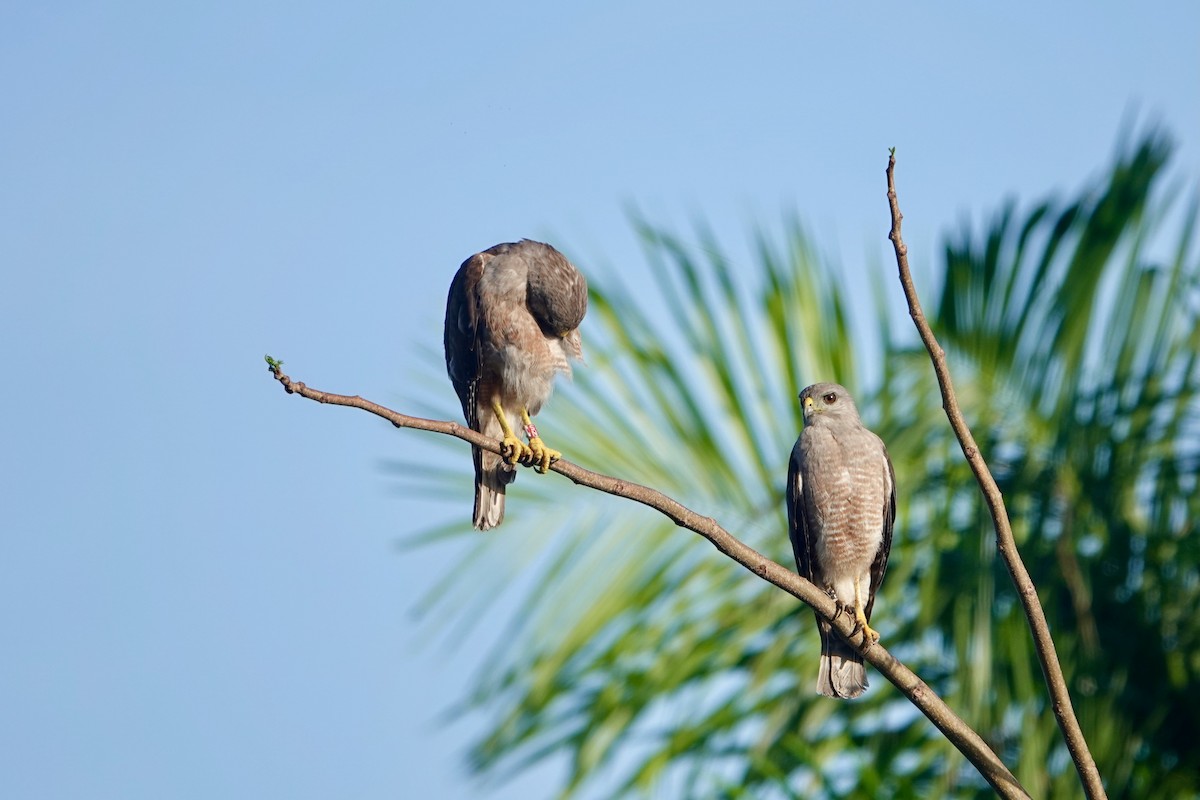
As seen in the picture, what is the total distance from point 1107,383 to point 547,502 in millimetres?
2321

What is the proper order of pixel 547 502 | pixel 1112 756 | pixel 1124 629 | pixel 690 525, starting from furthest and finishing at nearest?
pixel 547 502 < pixel 1124 629 < pixel 1112 756 < pixel 690 525

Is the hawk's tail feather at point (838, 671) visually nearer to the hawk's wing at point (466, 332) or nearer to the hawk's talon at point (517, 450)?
the hawk's talon at point (517, 450)

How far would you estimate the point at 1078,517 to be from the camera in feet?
17.8

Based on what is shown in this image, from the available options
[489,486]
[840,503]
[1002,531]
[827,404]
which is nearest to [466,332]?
[489,486]

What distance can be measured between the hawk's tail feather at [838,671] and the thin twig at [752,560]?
1.37 meters

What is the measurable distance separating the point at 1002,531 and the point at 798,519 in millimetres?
2153

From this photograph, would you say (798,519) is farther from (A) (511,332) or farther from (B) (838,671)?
(A) (511,332)

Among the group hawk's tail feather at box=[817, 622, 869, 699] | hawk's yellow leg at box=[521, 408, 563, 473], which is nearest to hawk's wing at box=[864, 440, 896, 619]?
hawk's tail feather at box=[817, 622, 869, 699]

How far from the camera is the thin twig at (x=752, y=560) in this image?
114 inches

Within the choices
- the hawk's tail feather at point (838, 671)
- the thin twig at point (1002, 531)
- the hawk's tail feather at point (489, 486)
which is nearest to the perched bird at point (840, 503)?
the hawk's tail feather at point (838, 671)

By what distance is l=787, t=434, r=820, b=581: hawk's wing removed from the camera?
5090 mm

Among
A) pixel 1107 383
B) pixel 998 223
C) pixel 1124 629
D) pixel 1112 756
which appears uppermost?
pixel 998 223

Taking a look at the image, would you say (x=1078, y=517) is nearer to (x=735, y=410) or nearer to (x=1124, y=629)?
(x=1124, y=629)

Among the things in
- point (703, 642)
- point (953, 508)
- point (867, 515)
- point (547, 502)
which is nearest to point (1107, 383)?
point (953, 508)
